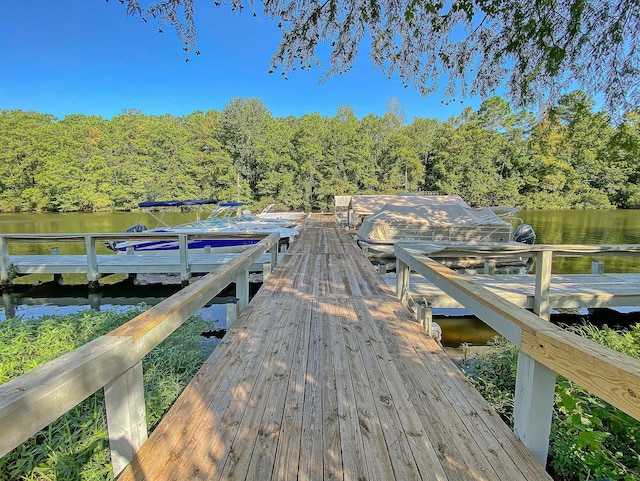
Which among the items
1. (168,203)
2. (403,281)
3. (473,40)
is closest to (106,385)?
(403,281)

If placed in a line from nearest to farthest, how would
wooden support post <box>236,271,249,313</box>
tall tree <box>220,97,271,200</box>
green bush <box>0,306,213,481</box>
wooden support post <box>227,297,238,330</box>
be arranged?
green bush <box>0,306,213,481</box> < wooden support post <box>227,297,238,330</box> < wooden support post <box>236,271,249,313</box> < tall tree <box>220,97,271,200</box>

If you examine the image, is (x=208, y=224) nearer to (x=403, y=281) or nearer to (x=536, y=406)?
(x=403, y=281)

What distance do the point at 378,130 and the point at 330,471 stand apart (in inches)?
1884

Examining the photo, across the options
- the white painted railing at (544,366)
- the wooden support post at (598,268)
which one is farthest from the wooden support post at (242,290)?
the wooden support post at (598,268)

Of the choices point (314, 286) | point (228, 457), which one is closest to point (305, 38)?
point (314, 286)

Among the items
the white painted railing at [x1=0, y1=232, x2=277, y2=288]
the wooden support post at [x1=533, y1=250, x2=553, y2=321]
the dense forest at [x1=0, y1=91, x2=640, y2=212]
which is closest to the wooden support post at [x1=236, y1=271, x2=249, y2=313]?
the wooden support post at [x1=533, y1=250, x2=553, y2=321]

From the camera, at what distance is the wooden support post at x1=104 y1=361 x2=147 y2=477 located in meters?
1.39

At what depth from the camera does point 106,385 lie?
134 centimetres

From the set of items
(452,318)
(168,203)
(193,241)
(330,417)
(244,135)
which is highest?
(244,135)

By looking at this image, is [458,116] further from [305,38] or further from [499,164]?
[305,38]

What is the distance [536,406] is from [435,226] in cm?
1141

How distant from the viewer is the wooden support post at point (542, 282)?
199 inches

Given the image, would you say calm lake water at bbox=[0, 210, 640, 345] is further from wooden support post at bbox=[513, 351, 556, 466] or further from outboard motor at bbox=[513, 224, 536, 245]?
wooden support post at bbox=[513, 351, 556, 466]

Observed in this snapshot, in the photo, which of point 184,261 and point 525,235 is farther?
point 525,235
